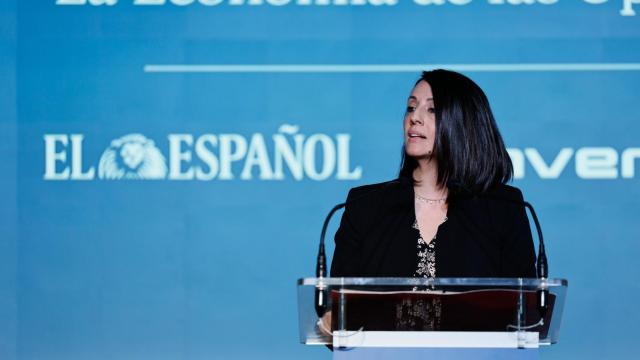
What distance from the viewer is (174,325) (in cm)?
363

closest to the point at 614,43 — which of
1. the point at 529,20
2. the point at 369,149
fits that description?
the point at 529,20

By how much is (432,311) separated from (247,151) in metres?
2.03

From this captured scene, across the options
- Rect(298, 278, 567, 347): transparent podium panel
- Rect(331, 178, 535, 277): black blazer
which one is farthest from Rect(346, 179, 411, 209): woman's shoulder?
Rect(298, 278, 567, 347): transparent podium panel

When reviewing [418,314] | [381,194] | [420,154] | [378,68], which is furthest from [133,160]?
[418,314]

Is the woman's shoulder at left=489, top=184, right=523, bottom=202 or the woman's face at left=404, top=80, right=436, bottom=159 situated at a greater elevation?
the woman's face at left=404, top=80, right=436, bottom=159

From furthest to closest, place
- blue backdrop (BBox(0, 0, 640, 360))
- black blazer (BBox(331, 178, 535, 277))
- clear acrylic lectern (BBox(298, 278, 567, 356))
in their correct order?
blue backdrop (BBox(0, 0, 640, 360)), black blazer (BBox(331, 178, 535, 277)), clear acrylic lectern (BBox(298, 278, 567, 356))

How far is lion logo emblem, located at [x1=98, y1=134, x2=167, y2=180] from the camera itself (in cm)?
362

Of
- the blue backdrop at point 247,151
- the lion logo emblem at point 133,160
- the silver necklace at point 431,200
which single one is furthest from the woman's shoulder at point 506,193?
the lion logo emblem at point 133,160

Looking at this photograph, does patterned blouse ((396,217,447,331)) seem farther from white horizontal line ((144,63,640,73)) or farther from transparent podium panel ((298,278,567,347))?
white horizontal line ((144,63,640,73))

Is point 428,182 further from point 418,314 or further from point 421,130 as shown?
point 418,314

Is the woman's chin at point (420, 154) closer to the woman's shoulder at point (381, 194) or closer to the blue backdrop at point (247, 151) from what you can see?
the woman's shoulder at point (381, 194)

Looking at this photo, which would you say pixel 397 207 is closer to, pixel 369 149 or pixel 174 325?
pixel 369 149

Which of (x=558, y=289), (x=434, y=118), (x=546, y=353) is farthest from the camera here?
(x=546, y=353)

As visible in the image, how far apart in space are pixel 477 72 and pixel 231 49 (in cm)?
96
